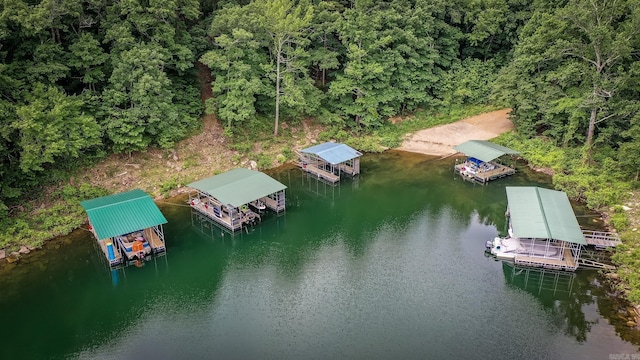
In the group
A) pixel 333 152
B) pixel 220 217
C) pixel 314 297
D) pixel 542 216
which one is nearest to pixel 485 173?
pixel 542 216

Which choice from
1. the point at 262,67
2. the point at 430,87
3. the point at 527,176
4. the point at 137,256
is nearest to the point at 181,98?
the point at 262,67

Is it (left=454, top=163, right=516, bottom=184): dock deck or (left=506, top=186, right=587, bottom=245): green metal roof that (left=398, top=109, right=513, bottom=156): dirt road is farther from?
(left=506, top=186, right=587, bottom=245): green metal roof

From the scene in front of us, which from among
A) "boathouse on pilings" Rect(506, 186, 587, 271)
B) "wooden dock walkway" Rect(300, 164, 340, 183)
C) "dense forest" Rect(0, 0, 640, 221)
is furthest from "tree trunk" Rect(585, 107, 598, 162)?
"wooden dock walkway" Rect(300, 164, 340, 183)

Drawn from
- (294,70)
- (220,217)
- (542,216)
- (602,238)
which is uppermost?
(294,70)

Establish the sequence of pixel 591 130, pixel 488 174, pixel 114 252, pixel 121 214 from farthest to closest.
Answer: pixel 488 174 → pixel 591 130 → pixel 121 214 → pixel 114 252

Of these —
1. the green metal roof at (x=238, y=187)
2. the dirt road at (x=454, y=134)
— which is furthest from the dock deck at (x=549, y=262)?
the dirt road at (x=454, y=134)

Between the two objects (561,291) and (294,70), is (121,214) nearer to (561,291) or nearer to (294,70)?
(294,70)
